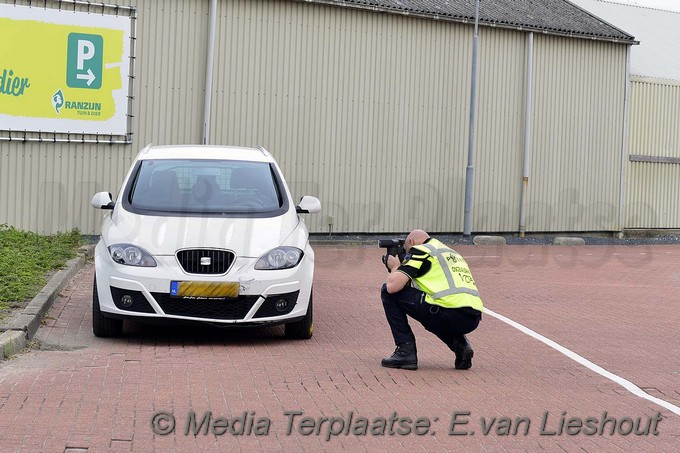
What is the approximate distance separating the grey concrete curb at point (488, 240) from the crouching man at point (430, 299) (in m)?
16.6

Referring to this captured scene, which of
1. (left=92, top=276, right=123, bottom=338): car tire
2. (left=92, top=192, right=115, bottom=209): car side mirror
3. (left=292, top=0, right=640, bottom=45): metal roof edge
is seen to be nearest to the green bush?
(left=92, top=276, right=123, bottom=338): car tire

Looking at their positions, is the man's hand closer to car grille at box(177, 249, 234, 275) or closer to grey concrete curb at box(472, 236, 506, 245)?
car grille at box(177, 249, 234, 275)

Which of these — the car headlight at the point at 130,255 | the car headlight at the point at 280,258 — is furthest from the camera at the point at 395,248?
the car headlight at the point at 130,255

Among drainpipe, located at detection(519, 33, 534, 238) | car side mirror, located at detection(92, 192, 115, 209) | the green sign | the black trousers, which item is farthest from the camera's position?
drainpipe, located at detection(519, 33, 534, 238)

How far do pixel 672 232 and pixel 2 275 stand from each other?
22.5 meters

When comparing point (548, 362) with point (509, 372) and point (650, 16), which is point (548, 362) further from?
point (650, 16)

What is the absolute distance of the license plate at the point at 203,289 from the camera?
1019cm

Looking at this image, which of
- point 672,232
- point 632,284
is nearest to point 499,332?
point 632,284

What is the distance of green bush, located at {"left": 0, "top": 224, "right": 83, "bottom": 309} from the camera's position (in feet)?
40.6

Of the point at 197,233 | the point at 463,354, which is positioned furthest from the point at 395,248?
the point at 197,233

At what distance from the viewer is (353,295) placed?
1506cm

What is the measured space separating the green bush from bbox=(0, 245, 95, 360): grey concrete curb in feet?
0.50

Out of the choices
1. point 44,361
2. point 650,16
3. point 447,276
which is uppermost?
point 650,16

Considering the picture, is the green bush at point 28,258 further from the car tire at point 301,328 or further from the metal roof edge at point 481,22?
the metal roof edge at point 481,22
